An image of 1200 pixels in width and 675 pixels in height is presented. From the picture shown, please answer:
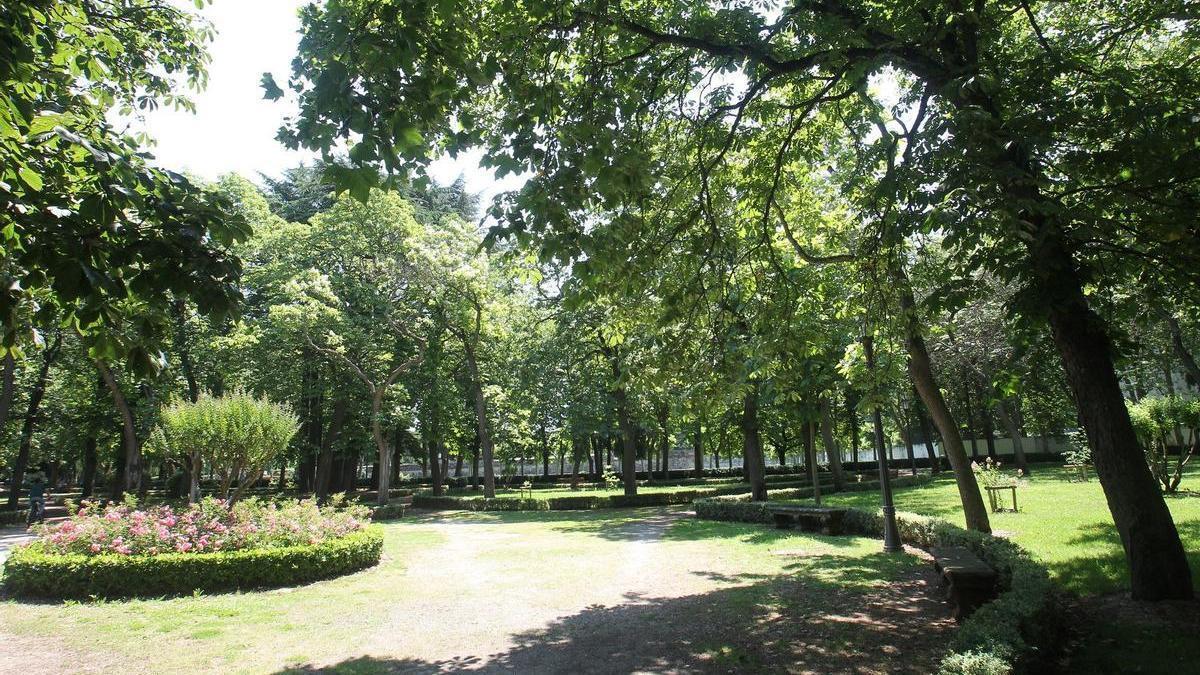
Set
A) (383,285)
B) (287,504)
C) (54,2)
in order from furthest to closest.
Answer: (383,285) < (287,504) < (54,2)

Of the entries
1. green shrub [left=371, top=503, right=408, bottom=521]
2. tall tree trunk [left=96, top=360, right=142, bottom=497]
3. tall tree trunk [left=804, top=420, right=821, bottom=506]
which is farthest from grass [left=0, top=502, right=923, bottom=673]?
tall tree trunk [left=96, top=360, right=142, bottom=497]

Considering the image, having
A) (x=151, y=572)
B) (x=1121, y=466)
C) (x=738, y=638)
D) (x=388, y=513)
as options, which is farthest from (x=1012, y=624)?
(x=388, y=513)

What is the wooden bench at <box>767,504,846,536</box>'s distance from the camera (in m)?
14.8

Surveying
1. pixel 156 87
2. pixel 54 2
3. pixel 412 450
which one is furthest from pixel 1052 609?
pixel 412 450

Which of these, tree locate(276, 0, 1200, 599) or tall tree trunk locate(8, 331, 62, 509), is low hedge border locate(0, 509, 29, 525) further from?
tree locate(276, 0, 1200, 599)

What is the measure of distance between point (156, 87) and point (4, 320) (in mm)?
6004

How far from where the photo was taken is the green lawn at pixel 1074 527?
806 centimetres

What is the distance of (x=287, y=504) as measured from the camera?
13555 mm

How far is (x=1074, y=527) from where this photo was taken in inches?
463

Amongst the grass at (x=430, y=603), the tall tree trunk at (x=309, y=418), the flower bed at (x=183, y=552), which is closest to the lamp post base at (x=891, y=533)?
the grass at (x=430, y=603)

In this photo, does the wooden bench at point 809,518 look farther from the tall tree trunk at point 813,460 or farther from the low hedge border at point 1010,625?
the low hedge border at point 1010,625

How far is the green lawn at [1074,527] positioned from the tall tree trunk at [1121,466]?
3.50 feet

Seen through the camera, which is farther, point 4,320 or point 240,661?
point 240,661

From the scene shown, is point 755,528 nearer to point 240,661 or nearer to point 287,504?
point 287,504
